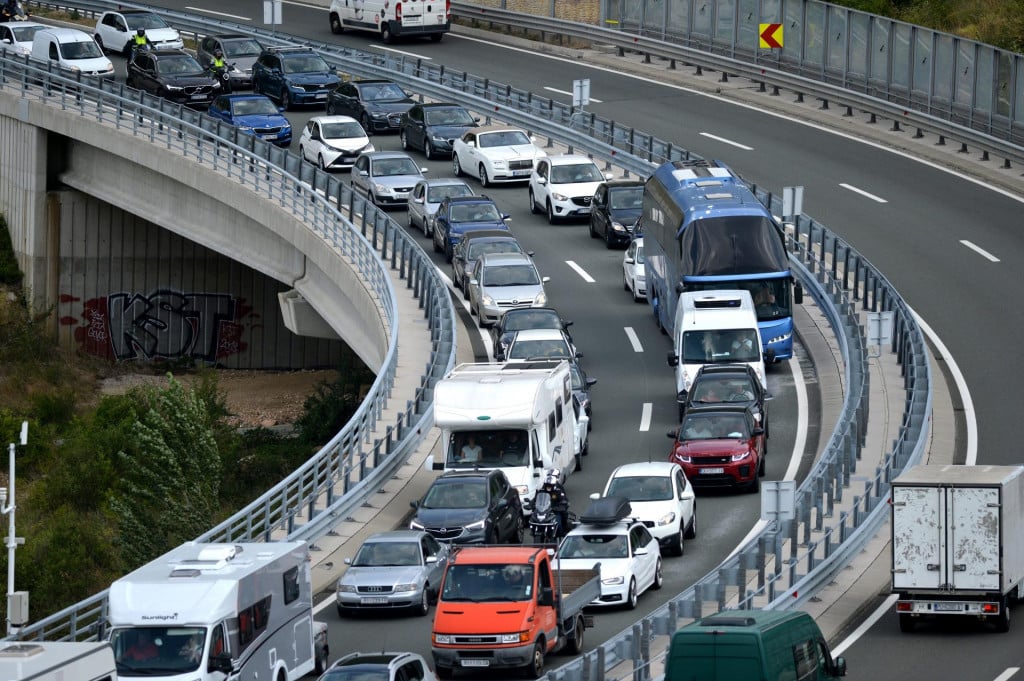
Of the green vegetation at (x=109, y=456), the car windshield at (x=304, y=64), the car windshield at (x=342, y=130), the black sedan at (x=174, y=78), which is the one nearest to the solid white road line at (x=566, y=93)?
the car windshield at (x=304, y=64)

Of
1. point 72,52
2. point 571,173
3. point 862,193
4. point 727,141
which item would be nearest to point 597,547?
point 571,173

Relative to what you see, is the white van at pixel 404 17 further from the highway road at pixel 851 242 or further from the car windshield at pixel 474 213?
the car windshield at pixel 474 213

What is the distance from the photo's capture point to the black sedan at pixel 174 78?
62969mm

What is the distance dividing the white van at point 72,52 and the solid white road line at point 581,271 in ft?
78.1

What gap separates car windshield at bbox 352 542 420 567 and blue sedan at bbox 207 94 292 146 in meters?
31.5

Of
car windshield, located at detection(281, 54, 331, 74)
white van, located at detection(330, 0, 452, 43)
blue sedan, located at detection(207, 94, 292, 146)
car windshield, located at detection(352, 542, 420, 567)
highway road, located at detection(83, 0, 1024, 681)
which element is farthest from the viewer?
white van, located at detection(330, 0, 452, 43)

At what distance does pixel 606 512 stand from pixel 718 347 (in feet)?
34.6

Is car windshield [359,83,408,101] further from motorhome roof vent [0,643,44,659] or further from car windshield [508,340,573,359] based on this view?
motorhome roof vent [0,643,44,659]

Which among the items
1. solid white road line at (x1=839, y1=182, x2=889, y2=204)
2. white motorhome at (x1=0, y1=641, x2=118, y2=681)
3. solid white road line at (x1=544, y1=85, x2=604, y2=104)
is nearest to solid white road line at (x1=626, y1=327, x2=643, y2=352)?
solid white road line at (x1=839, y1=182, x2=889, y2=204)

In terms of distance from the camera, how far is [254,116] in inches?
2319

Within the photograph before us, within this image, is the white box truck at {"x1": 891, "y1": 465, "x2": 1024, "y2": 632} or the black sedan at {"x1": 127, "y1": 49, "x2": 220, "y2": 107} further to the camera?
the black sedan at {"x1": 127, "y1": 49, "x2": 220, "y2": 107}

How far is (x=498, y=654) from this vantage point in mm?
24562

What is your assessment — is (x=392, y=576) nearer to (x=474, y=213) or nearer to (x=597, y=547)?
(x=597, y=547)

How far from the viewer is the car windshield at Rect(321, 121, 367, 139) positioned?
5672cm
